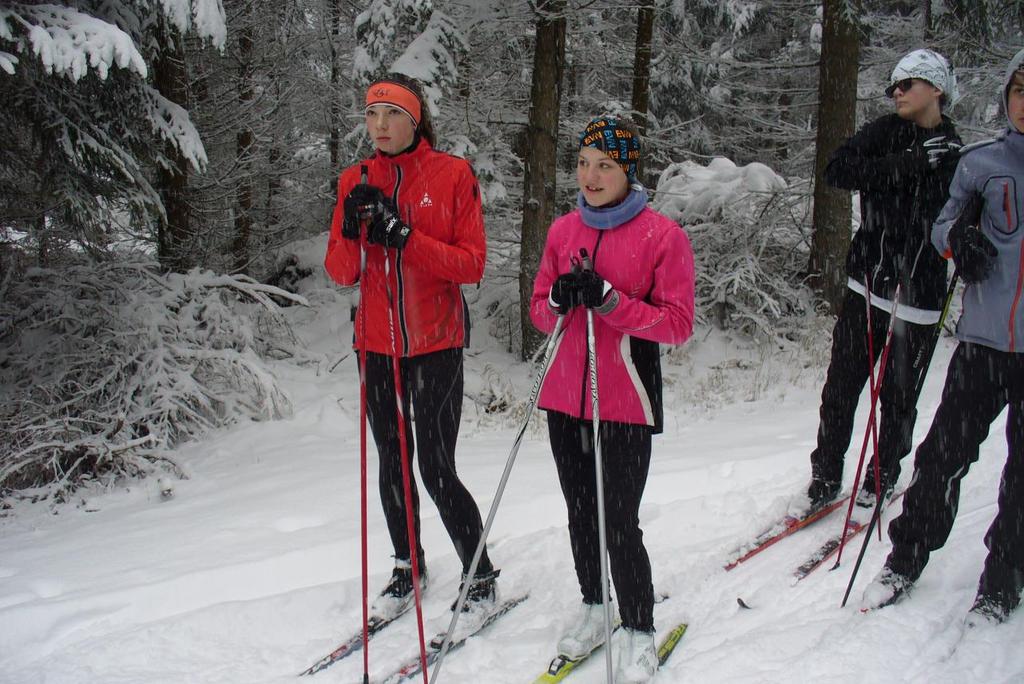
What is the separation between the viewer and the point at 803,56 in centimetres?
1816

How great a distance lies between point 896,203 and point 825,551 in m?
1.73

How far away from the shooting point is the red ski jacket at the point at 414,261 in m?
3.02

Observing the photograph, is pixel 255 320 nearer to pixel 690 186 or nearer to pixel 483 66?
pixel 483 66

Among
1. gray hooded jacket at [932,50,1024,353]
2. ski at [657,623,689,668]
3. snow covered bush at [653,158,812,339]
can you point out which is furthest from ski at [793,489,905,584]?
snow covered bush at [653,158,812,339]

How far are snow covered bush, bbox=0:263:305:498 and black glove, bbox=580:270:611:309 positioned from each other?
451 cm

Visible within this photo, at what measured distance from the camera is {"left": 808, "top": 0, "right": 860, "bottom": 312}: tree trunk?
331 inches

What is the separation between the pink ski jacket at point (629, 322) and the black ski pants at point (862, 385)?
5.06 feet

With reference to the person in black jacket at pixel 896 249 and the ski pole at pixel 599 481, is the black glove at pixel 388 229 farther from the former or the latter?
the person in black jacket at pixel 896 249

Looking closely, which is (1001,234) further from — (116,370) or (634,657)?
(116,370)

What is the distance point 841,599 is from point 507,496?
2061mm

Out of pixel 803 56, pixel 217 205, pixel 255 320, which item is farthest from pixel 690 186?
pixel 803 56

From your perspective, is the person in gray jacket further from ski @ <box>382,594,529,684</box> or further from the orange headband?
the orange headband

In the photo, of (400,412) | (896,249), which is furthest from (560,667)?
(896,249)

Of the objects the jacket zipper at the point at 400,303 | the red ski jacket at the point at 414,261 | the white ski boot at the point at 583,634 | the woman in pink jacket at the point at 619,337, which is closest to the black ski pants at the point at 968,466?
the woman in pink jacket at the point at 619,337
